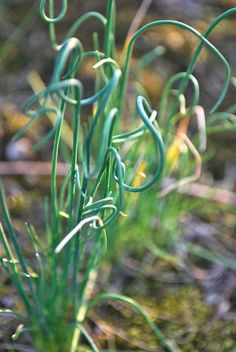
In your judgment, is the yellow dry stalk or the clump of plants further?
the yellow dry stalk

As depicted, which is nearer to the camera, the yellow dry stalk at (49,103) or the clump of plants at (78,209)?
the clump of plants at (78,209)

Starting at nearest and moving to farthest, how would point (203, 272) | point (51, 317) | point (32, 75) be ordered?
point (51, 317)
point (203, 272)
point (32, 75)

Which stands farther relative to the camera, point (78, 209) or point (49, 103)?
point (49, 103)

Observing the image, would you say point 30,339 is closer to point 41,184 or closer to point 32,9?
point 41,184

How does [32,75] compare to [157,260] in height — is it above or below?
above

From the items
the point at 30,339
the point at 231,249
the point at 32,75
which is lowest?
the point at 231,249

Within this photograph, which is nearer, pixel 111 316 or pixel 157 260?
pixel 111 316

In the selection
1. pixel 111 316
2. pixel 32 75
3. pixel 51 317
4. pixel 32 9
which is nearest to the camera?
pixel 51 317

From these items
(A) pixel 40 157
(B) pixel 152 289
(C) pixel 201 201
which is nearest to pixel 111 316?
(B) pixel 152 289

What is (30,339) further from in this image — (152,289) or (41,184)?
(41,184)

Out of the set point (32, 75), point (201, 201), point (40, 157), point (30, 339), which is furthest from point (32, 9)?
point (30, 339)
